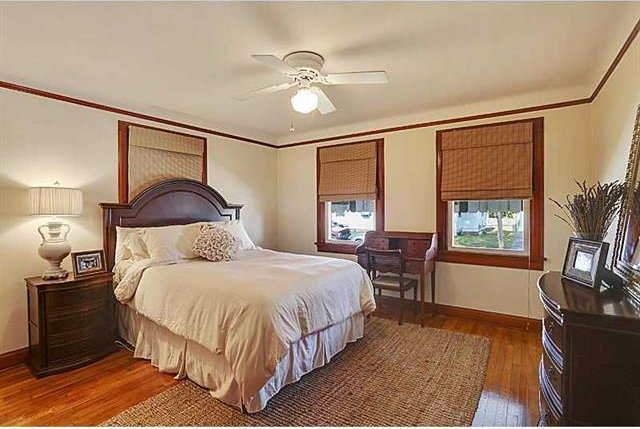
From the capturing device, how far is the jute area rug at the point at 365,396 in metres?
2.05

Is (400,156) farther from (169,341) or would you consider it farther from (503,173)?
(169,341)

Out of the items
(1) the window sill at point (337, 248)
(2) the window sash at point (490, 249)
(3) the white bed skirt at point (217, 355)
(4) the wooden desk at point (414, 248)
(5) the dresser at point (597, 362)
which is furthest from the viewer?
(1) the window sill at point (337, 248)

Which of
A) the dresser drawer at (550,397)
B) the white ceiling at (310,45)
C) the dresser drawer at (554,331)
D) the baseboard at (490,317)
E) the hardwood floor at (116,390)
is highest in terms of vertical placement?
the white ceiling at (310,45)

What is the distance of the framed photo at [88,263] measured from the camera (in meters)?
2.94

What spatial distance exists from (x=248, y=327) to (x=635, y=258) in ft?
7.02

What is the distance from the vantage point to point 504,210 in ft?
12.2

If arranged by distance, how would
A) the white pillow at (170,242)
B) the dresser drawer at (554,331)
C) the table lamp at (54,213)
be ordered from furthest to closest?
the white pillow at (170,242)
the table lamp at (54,213)
the dresser drawer at (554,331)

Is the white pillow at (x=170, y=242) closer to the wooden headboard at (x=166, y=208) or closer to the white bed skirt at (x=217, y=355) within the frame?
the wooden headboard at (x=166, y=208)

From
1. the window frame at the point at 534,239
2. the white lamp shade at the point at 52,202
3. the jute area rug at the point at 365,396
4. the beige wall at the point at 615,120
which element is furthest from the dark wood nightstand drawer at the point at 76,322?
the beige wall at the point at 615,120

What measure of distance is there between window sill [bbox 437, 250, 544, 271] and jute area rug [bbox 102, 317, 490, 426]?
3.29 ft

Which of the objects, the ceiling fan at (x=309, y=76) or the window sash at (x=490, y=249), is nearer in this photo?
the ceiling fan at (x=309, y=76)

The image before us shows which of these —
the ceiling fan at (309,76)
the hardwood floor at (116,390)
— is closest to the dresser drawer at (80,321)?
the hardwood floor at (116,390)

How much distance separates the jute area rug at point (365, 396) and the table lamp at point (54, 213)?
4.98 feet

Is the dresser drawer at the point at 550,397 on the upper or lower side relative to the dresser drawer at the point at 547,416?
upper
